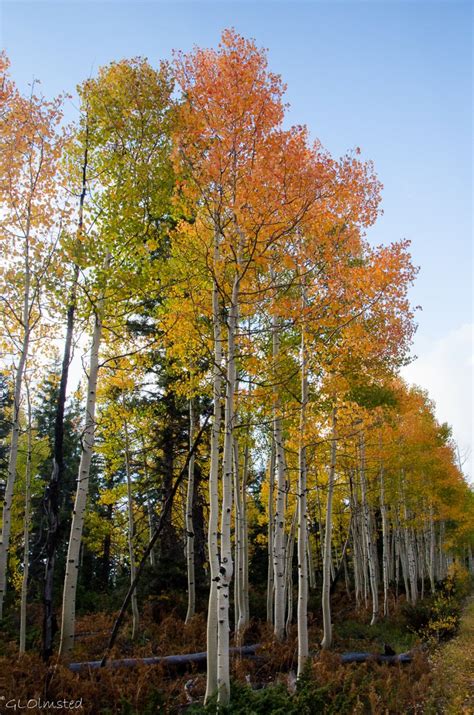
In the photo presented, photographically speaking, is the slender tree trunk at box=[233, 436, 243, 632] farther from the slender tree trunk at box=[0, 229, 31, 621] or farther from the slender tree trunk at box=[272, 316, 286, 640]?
the slender tree trunk at box=[0, 229, 31, 621]

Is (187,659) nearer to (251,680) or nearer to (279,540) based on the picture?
(251,680)

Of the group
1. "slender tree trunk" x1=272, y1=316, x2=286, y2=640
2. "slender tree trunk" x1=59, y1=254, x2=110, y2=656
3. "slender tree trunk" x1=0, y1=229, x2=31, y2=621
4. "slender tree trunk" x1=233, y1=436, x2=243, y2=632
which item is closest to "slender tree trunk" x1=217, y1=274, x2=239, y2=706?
"slender tree trunk" x1=59, y1=254, x2=110, y2=656

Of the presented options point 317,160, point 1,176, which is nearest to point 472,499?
point 317,160

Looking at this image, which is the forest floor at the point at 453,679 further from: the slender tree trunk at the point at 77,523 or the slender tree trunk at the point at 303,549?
the slender tree trunk at the point at 77,523

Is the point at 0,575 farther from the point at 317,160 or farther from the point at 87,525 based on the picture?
the point at 87,525

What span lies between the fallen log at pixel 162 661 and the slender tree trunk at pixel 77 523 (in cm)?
40

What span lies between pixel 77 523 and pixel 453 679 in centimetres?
722

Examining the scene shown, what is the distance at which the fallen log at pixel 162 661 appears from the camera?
722cm

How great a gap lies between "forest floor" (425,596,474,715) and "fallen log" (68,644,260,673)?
3.84m

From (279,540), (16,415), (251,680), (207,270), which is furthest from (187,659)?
(207,270)

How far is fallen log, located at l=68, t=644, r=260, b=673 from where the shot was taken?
7.22 meters

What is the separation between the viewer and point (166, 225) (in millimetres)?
9047

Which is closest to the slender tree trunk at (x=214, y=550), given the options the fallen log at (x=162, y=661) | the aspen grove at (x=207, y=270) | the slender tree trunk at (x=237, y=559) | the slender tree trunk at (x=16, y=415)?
the aspen grove at (x=207, y=270)

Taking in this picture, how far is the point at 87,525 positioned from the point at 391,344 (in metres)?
20.7
